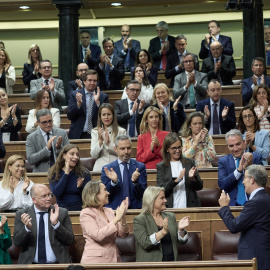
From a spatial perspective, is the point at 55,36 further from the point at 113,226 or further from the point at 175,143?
the point at 113,226

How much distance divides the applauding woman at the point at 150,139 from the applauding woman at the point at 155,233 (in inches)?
62.4

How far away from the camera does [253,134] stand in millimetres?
6797

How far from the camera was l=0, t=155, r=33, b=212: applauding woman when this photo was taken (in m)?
6.29

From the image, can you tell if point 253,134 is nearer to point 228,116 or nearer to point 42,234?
point 228,116

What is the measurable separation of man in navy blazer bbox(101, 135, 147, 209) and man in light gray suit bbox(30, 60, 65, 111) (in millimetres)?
2651

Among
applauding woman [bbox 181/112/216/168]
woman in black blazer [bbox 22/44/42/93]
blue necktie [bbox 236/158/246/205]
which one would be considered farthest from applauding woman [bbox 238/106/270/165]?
woman in black blazer [bbox 22/44/42/93]

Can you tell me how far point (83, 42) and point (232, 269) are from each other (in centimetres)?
636

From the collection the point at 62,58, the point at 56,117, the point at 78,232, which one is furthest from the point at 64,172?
the point at 62,58

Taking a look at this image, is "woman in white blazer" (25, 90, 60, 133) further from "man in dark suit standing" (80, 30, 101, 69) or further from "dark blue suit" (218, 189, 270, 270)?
"dark blue suit" (218, 189, 270, 270)

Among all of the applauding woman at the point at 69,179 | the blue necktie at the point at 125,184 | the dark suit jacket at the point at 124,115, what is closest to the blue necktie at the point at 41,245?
the applauding woman at the point at 69,179

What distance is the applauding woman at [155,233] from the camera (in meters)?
5.24

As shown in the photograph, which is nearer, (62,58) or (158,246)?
(158,246)

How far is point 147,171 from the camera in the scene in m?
6.84

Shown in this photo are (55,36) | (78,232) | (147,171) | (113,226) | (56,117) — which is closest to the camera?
(113,226)
